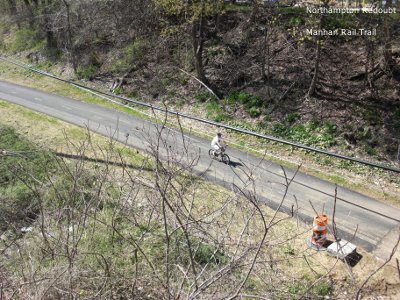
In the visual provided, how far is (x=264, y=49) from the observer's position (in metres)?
24.1

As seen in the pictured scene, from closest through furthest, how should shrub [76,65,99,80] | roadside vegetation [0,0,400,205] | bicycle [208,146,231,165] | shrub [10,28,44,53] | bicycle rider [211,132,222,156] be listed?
bicycle rider [211,132,222,156] < bicycle [208,146,231,165] < roadside vegetation [0,0,400,205] < shrub [76,65,99,80] < shrub [10,28,44,53]

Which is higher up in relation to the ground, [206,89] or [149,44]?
[149,44]

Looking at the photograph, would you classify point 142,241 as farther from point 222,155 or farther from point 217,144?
point 222,155

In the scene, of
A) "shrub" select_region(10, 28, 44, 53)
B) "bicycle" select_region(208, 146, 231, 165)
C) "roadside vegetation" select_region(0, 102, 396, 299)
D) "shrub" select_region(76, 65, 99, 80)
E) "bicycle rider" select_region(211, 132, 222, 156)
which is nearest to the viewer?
"roadside vegetation" select_region(0, 102, 396, 299)

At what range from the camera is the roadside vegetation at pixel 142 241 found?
7066mm

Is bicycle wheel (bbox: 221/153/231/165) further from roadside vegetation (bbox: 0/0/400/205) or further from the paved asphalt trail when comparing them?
roadside vegetation (bbox: 0/0/400/205)

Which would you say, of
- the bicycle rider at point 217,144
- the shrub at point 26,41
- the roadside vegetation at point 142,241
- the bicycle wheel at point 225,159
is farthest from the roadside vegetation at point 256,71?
the roadside vegetation at point 142,241

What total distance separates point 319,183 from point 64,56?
1005 inches

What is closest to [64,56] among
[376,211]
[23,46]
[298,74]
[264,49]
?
[23,46]

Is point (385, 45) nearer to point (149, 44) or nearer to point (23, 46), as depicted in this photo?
point (149, 44)

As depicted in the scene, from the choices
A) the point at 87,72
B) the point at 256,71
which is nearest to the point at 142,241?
the point at 256,71

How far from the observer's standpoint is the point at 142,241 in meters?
10.1

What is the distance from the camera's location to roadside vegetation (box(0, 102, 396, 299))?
278 inches

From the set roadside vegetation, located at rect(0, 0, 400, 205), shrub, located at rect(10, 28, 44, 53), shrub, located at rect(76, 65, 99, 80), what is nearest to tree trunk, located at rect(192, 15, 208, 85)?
roadside vegetation, located at rect(0, 0, 400, 205)
